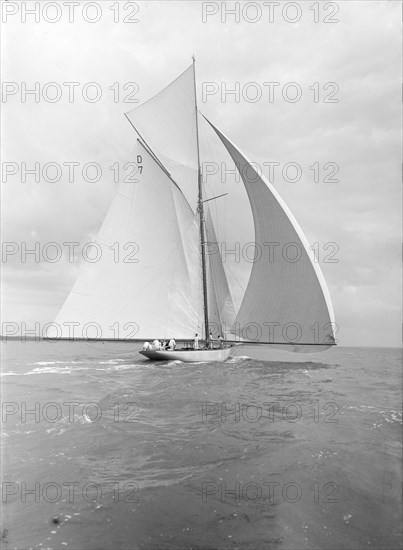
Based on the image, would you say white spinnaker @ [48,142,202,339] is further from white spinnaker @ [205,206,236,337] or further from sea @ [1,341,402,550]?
sea @ [1,341,402,550]

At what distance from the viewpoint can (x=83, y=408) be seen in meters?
15.2

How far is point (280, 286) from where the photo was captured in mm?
29438

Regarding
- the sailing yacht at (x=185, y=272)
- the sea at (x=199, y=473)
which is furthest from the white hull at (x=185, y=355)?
the sea at (x=199, y=473)

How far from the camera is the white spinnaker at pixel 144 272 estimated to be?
103ft

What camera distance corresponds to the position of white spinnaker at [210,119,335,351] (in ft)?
92.8

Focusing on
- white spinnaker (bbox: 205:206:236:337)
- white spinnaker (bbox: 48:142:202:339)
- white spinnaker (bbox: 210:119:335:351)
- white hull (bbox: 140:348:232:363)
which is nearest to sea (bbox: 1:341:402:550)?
white spinnaker (bbox: 210:119:335:351)

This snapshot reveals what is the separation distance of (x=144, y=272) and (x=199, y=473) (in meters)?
25.0

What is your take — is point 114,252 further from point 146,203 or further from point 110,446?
point 110,446

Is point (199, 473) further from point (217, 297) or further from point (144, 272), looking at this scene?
point (217, 297)

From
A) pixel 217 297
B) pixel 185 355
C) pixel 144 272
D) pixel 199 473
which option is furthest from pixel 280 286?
pixel 199 473

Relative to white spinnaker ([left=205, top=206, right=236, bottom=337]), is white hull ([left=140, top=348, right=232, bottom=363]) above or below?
below

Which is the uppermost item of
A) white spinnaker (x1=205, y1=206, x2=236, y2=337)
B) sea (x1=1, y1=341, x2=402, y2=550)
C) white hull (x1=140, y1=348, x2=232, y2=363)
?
white spinnaker (x1=205, y1=206, x2=236, y2=337)

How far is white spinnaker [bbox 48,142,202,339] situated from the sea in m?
14.3

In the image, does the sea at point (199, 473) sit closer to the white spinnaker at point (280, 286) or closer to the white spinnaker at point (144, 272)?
the white spinnaker at point (280, 286)
